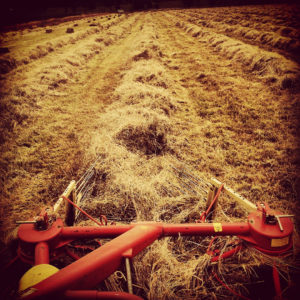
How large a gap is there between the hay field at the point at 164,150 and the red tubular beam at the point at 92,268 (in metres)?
0.80

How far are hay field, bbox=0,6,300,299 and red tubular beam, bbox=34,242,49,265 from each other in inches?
25.8

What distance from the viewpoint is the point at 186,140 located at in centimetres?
416

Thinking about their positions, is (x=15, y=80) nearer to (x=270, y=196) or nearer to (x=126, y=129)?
(x=126, y=129)

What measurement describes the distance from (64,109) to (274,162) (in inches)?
208

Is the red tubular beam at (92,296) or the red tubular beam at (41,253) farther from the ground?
the red tubular beam at (92,296)

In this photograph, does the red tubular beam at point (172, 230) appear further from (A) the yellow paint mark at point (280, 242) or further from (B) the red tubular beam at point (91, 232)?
(A) the yellow paint mark at point (280, 242)

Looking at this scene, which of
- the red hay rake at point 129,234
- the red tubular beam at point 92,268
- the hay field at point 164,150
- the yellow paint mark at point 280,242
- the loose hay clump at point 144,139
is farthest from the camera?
the loose hay clump at point 144,139

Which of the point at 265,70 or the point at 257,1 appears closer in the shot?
the point at 265,70

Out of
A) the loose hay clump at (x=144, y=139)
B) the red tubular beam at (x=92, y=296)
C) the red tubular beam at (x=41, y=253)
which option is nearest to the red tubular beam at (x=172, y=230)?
the red tubular beam at (x=41, y=253)

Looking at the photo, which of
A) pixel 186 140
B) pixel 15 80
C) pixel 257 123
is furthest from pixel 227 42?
pixel 15 80

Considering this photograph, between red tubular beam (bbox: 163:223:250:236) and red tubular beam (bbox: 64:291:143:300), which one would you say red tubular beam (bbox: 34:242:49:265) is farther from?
red tubular beam (bbox: 163:223:250:236)

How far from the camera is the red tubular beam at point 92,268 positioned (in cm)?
86

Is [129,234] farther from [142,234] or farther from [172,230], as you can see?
[172,230]

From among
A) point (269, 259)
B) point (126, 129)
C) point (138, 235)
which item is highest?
point (138, 235)
